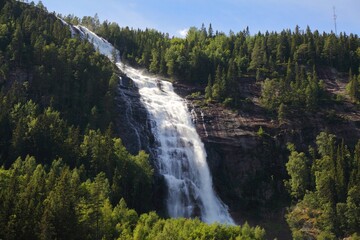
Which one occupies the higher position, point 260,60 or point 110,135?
point 260,60

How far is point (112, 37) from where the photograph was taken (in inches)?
6649

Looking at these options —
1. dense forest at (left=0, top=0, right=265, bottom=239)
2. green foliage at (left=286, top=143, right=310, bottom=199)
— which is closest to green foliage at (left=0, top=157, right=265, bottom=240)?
dense forest at (left=0, top=0, right=265, bottom=239)

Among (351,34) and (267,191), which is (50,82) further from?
(351,34)

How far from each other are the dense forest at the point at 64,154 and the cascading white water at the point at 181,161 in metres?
5.45

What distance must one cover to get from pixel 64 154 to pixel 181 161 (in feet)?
76.6

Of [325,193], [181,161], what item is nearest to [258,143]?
[181,161]

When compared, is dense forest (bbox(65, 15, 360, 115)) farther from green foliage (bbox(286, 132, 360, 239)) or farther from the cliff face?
green foliage (bbox(286, 132, 360, 239))

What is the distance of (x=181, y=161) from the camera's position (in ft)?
298

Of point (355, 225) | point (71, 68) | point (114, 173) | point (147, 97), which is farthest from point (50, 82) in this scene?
point (355, 225)

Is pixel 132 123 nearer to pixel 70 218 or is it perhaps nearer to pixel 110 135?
pixel 110 135

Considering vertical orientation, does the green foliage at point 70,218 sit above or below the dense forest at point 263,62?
below

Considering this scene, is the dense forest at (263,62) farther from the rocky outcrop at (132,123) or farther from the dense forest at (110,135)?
the rocky outcrop at (132,123)

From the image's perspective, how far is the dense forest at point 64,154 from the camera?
53.0 meters

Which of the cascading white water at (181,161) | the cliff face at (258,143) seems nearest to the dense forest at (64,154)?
the cascading white water at (181,161)
